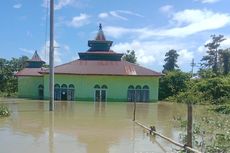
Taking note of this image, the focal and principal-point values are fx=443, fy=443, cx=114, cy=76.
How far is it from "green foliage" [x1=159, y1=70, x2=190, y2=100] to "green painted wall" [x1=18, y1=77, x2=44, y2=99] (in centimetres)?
1657

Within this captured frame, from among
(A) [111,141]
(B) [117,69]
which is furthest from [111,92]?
(A) [111,141]

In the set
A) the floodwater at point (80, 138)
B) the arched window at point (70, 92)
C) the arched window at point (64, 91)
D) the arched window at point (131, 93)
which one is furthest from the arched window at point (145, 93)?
the floodwater at point (80, 138)

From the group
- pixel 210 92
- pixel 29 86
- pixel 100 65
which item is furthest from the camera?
pixel 29 86

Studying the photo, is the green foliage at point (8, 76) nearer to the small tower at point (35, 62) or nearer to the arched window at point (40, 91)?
the small tower at point (35, 62)

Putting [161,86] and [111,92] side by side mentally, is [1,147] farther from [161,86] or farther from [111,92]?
[161,86]

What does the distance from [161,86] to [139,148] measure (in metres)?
46.5

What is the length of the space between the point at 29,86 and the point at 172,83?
19.6 metres

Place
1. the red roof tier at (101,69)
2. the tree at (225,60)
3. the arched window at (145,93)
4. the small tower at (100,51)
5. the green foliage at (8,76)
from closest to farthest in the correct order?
the red roof tier at (101,69)
the arched window at (145,93)
the small tower at (100,51)
the tree at (225,60)
the green foliage at (8,76)

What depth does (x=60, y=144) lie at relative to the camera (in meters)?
15.5

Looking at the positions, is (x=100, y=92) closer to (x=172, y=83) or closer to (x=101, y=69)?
(x=101, y=69)

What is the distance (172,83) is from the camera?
197ft

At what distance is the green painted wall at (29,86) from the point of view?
60.8m

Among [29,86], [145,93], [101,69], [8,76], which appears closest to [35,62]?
[29,86]

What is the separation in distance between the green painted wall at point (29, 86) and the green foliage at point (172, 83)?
16.6 m
